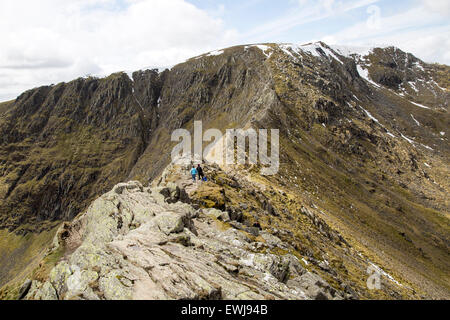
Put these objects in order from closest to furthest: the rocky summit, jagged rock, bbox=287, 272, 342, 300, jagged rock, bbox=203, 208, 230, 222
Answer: the rocky summit
jagged rock, bbox=287, 272, 342, 300
jagged rock, bbox=203, 208, 230, 222

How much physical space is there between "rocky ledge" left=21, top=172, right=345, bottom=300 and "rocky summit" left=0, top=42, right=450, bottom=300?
83mm

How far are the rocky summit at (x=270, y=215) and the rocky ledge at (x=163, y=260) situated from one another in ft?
0.27

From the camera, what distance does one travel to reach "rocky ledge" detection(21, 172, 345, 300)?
1229 centimetres

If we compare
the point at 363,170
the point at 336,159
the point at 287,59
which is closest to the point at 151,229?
the point at 336,159

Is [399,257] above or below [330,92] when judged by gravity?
below

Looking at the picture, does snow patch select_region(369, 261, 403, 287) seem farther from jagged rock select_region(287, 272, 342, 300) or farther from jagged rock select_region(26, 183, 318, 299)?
jagged rock select_region(26, 183, 318, 299)

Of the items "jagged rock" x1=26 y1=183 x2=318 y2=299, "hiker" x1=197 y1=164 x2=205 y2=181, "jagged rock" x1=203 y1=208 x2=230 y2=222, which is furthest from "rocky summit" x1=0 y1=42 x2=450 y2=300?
"hiker" x1=197 y1=164 x2=205 y2=181

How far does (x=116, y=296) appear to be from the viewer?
11445 mm

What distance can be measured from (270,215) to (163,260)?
75.5ft

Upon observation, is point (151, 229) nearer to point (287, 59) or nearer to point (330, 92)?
point (330, 92)

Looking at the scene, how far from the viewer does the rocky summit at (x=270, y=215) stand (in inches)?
554
